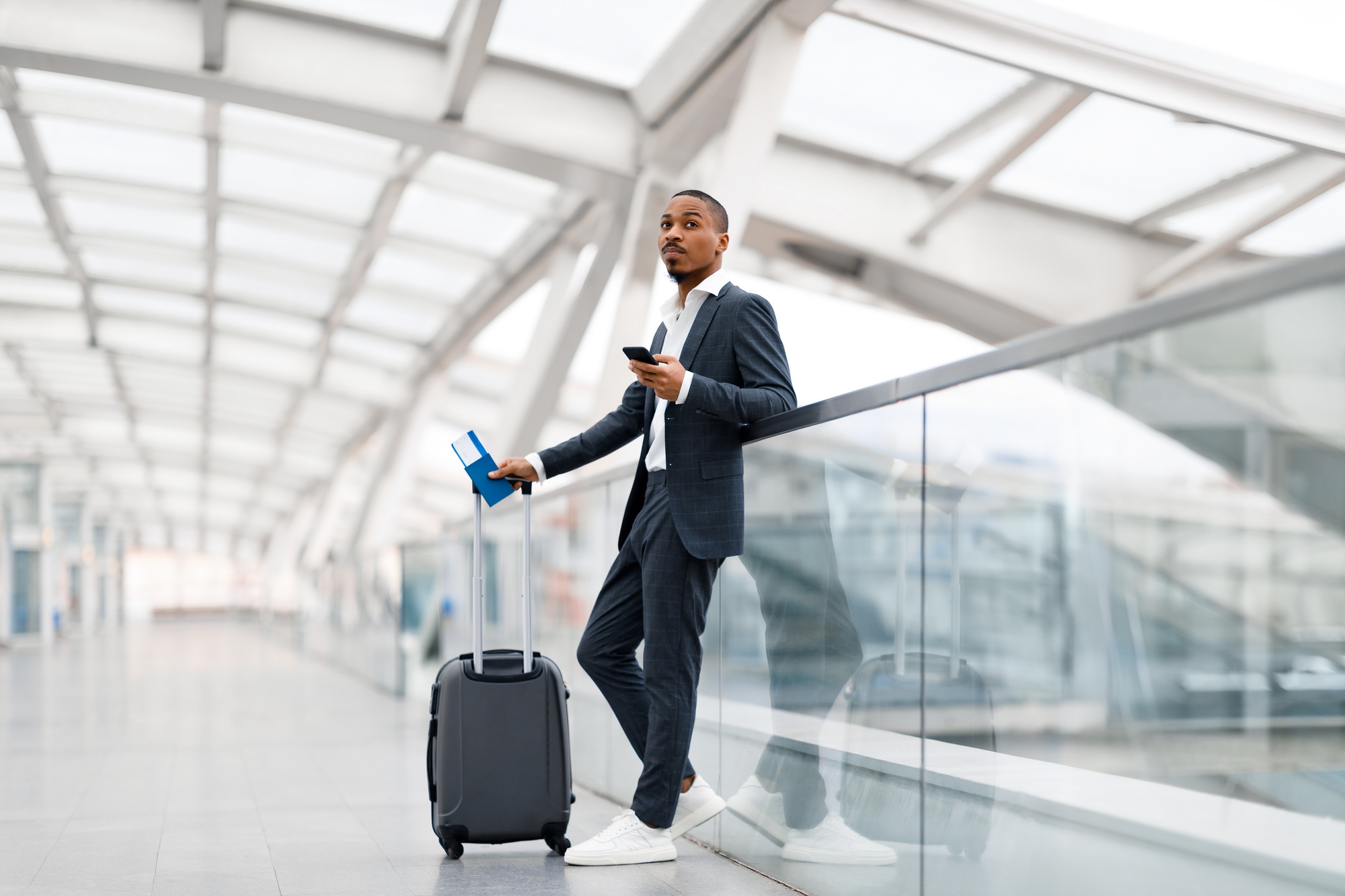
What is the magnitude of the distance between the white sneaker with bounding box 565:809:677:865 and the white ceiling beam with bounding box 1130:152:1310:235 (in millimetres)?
9207

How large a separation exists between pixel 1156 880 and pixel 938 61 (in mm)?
8387

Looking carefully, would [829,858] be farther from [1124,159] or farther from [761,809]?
[1124,159]

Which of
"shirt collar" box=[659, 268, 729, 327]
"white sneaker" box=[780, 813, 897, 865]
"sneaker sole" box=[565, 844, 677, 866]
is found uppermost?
"shirt collar" box=[659, 268, 729, 327]

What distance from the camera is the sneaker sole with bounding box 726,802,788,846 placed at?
3.32 m

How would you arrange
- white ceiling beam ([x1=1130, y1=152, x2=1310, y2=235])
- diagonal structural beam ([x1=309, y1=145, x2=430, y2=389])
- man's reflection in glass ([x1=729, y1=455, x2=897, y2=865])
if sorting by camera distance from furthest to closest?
diagonal structural beam ([x1=309, y1=145, x2=430, y2=389])
white ceiling beam ([x1=1130, y1=152, x2=1310, y2=235])
man's reflection in glass ([x1=729, y1=455, x2=897, y2=865])

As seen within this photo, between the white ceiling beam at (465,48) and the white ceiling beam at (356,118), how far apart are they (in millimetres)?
237

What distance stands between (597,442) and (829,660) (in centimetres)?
96

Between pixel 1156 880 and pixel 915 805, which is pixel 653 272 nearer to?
pixel 915 805

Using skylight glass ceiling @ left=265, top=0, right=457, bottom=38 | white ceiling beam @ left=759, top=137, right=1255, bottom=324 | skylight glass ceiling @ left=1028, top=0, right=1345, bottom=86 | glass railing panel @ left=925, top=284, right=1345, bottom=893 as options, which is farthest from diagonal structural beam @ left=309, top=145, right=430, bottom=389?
glass railing panel @ left=925, top=284, right=1345, bottom=893

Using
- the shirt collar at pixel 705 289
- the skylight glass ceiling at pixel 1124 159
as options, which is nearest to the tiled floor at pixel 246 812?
the shirt collar at pixel 705 289

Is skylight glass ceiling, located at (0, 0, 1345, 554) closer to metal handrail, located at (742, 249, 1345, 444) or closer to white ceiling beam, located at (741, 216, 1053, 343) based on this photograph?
white ceiling beam, located at (741, 216, 1053, 343)

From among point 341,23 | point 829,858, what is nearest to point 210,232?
point 341,23

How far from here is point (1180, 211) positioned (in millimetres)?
11344

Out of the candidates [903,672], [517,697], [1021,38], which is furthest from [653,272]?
[903,672]
